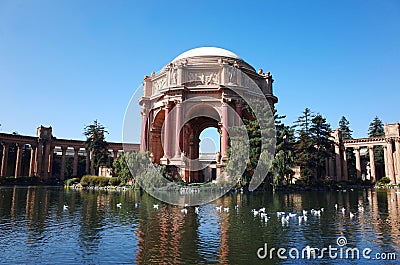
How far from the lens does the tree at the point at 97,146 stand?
50188mm

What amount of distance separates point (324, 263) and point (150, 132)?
1565 inches

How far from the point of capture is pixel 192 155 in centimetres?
4841

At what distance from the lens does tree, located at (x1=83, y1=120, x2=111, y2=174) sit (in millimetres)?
50188

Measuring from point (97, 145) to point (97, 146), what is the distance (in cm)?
16

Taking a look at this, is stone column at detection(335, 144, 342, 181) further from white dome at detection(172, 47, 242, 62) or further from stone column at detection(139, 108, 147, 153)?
stone column at detection(139, 108, 147, 153)

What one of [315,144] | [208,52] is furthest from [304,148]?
[208,52]

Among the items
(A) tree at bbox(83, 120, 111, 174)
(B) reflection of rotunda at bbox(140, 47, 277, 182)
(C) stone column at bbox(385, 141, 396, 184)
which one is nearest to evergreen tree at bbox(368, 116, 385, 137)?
(C) stone column at bbox(385, 141, 396, 184)

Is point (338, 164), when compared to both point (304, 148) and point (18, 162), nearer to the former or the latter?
point (304, 148)

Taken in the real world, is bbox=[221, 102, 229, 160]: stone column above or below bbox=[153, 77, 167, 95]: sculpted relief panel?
below

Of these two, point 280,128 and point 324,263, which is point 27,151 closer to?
point 280,128

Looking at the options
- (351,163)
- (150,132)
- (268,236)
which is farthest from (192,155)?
(268,236)

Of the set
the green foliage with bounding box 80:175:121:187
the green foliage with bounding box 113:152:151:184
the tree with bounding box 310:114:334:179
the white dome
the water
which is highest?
the white dome

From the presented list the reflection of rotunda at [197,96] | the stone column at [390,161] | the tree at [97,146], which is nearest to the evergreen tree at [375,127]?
the stone column at [390,161]

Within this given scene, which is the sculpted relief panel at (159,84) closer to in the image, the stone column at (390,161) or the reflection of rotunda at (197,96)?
the reflection of rotunda at (197,96)
